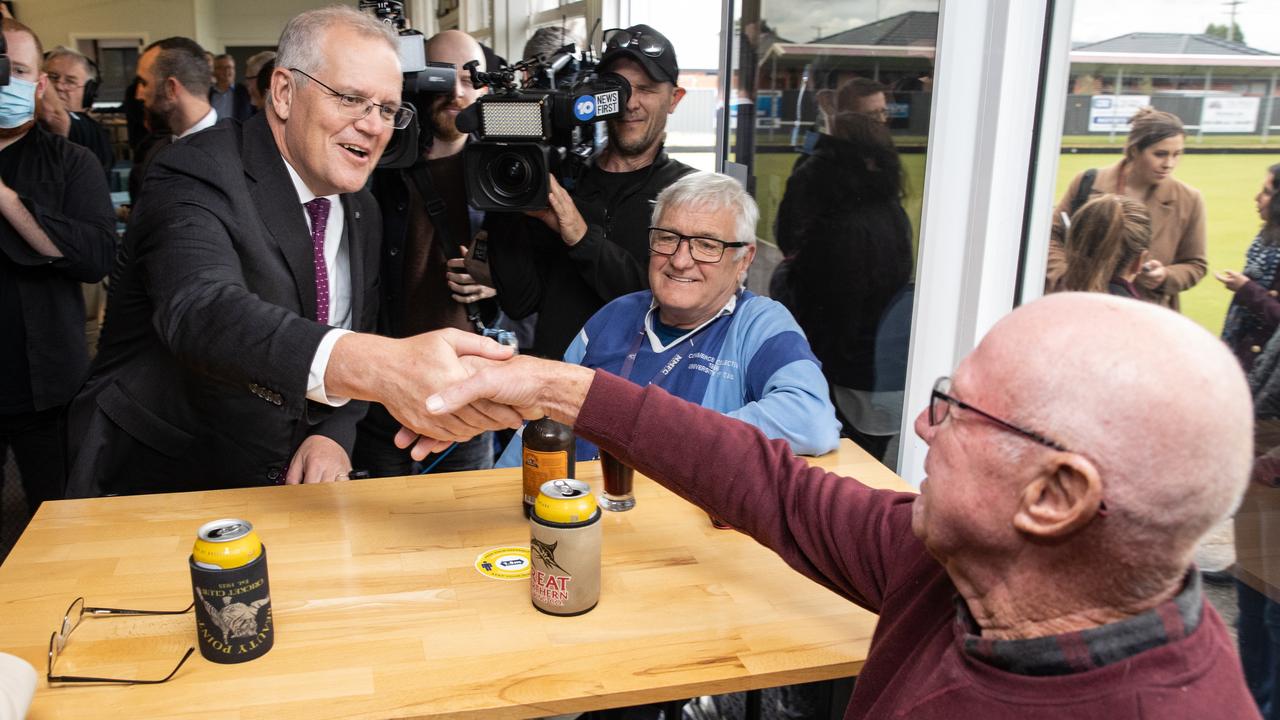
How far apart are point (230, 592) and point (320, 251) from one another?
104cm

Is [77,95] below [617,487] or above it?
above

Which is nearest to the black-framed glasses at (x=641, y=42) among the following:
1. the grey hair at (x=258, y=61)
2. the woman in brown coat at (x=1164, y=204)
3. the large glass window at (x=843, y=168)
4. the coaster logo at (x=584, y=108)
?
the coaster logo at (x=584, y=108)

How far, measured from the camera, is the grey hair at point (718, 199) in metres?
2.30

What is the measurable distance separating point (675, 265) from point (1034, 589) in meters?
1.44

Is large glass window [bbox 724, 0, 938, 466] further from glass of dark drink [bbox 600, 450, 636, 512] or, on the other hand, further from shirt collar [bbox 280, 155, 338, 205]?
shirt collar [bbox 280, 155, 338, 205]

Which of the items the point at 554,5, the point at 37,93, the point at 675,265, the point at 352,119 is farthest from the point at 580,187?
the point at 554,5

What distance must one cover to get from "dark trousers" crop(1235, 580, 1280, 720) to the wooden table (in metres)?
0.75

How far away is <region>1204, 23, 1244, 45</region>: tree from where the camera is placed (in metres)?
1.60

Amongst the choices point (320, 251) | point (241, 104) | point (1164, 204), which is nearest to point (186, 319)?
point (320, 251)

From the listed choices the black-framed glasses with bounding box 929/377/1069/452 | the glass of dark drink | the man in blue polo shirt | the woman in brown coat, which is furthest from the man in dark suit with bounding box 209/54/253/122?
the black-framed glasses with bounding box 929/377/1069/452

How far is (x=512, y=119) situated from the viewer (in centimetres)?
248

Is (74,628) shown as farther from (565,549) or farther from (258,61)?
(258,61)

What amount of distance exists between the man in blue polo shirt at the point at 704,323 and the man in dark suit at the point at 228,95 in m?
4.25

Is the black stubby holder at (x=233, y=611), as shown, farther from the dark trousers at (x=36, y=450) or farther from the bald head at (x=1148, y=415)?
the dark trousers at (x=36, y=450)
